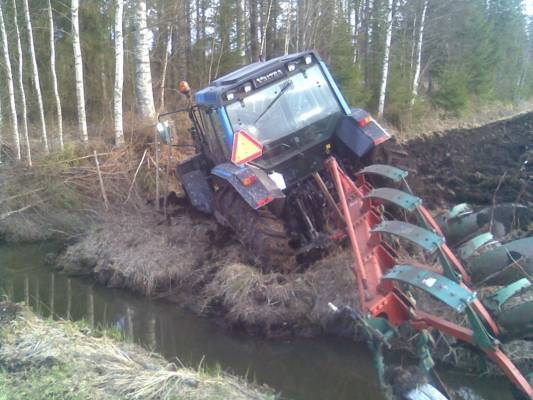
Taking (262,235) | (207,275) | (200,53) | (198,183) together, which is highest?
(200,53)

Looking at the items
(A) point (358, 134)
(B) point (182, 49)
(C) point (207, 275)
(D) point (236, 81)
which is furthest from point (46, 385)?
(B) point (182, 49)

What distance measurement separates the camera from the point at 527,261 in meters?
4.87

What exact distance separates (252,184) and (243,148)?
59 cm

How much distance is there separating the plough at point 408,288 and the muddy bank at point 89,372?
106cm

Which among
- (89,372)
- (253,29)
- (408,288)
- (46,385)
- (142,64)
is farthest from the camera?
(253,29)

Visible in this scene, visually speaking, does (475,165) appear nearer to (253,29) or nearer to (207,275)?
(207,275)

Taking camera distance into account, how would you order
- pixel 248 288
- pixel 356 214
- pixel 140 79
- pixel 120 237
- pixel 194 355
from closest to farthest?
pixel 356 214 < pixel 194 355 < pixel 248 288 < pixel 120 237 < pixel 140 79

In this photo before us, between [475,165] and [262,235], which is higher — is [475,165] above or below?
above

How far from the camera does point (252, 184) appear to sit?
6656 mm

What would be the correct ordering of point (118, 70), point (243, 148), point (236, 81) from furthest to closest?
point (118, 70), point (236, 81), point (243, 148)

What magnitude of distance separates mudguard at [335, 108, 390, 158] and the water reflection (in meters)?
2.32

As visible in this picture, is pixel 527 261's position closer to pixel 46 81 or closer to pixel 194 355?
pixel 194 355

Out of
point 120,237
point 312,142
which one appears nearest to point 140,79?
point 120,237

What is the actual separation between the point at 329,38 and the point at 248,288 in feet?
44.8
